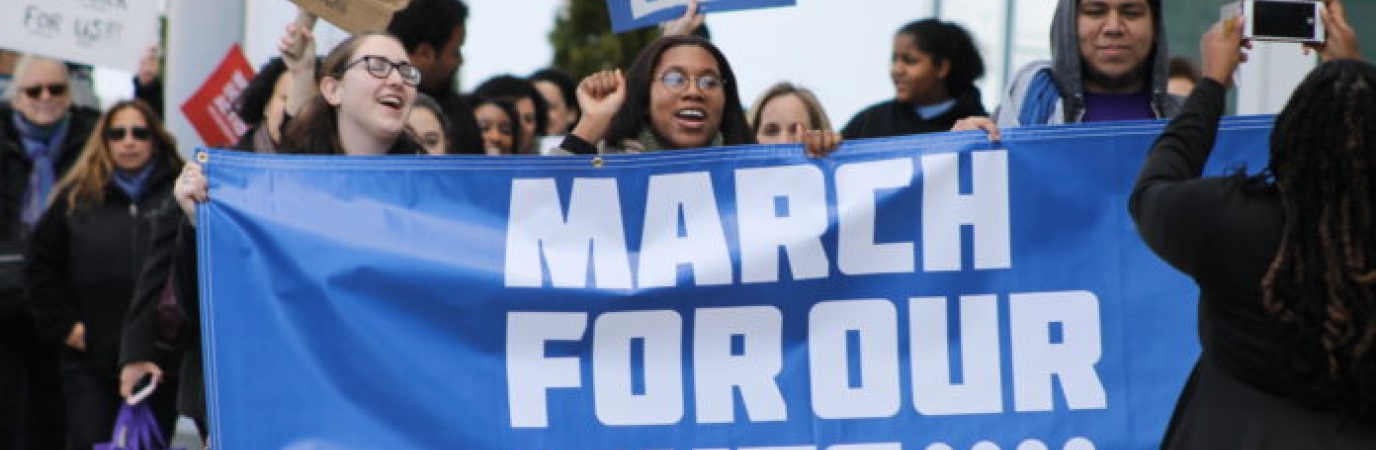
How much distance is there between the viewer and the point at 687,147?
20.1 feet

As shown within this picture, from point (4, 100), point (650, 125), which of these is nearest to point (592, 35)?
point (4, 100)

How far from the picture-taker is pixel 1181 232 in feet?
14.0

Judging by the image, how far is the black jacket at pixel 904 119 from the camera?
7957mm

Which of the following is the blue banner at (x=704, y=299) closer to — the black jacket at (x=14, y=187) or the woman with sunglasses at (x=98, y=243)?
the woman with sunglasses at (x=98, y=243)

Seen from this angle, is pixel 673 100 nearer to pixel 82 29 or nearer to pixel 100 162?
pixel 82 29

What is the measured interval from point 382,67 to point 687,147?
0.84 metres

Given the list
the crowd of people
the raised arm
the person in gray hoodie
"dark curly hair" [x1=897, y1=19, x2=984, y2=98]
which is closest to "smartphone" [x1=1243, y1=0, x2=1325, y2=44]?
the crowd of people

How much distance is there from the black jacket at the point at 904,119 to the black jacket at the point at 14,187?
3.52 meters

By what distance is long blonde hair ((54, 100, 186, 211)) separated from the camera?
8.80 m

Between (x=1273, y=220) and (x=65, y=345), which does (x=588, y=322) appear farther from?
(x=65, y=345)

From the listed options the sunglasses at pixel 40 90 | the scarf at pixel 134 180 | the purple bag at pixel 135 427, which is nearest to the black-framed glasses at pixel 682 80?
the purple bag at pixel 135 427

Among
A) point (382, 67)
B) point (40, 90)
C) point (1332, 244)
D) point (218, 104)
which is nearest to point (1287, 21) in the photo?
point (1332, 244)

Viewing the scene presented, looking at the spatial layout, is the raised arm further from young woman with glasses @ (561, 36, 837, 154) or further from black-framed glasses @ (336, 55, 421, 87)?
black-framed glasses @ (336, 55, 421, 87)

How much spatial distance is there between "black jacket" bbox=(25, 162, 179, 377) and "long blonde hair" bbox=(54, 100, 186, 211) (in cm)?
4
